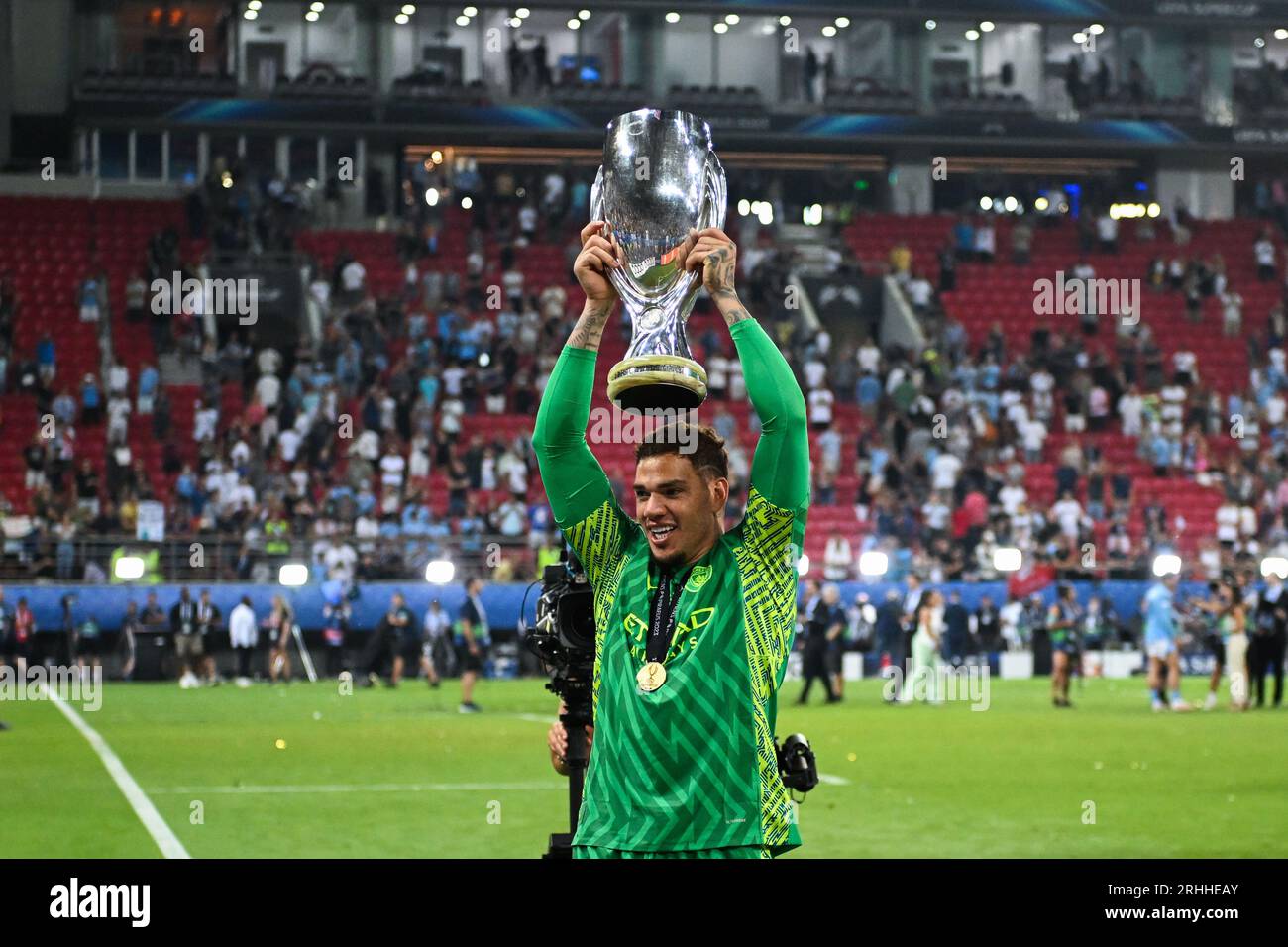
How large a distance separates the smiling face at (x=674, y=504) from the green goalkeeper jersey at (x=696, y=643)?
3.4 inches

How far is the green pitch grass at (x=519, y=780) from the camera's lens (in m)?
13.8

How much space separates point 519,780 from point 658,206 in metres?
12.5

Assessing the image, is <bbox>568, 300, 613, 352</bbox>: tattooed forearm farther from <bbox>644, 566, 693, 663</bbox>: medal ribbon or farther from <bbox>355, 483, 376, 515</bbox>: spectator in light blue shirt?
<bbox>355, 483, 376, 515</bbox>: spectator in light blue shirt

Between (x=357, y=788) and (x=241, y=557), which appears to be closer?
(x=357, y=788)

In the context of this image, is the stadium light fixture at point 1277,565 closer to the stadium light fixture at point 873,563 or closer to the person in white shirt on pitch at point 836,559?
the stadium light fixture at point 873,563

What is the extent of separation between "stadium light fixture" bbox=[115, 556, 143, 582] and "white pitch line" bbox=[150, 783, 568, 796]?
1539 cm

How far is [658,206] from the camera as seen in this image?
584 centimetres

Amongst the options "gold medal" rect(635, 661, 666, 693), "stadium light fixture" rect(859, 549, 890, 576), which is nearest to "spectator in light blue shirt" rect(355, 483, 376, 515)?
"stadium light fixture" rect(859, 549, 890, 576)

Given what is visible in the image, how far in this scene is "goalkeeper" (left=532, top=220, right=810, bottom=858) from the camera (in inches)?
196

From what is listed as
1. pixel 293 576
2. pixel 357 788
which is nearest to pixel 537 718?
pixel 357 788

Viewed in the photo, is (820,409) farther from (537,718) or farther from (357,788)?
(357,788)

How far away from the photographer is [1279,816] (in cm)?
1535
